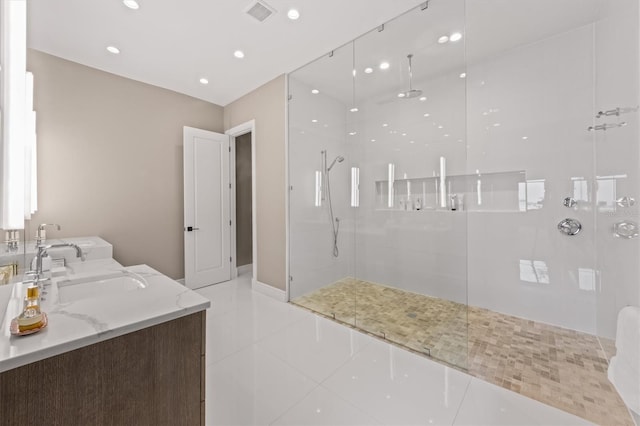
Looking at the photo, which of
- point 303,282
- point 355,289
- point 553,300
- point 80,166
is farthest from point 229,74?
point 553,300

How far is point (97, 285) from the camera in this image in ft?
4.90

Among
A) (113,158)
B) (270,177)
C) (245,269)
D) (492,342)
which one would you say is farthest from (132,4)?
(492,342)

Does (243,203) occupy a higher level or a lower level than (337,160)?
lower

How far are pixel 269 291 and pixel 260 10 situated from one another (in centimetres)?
313

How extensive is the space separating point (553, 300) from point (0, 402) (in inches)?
145

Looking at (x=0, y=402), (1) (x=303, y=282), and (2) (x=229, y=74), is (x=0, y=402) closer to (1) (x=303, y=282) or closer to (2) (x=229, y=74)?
(1) (x=303, y=282)

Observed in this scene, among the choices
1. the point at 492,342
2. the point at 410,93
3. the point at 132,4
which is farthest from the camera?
the point at 410,93

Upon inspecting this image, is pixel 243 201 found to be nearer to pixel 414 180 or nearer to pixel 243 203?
pixel 243 203

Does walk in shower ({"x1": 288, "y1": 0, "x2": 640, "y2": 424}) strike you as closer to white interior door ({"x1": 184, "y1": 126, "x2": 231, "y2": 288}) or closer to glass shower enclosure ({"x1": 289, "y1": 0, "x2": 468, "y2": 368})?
glass shower enclosure ({"x1": 289, "y1": 0, "x2": 468, "y2": 368})

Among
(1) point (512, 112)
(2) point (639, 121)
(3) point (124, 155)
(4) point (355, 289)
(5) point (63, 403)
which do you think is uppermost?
(1) point (512, 112)

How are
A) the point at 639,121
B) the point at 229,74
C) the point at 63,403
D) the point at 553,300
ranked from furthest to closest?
1. the point at 229,74
2. the point at 553,300
3. the point at 639,121
4. the point at 63,403

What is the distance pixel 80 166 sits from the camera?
2963 millimetres

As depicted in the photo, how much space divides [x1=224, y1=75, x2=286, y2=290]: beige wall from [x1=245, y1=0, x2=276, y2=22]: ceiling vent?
1.03 metres

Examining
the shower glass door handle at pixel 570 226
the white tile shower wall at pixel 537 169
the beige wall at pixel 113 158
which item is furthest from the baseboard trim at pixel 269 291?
the shower glass door handle at pixel 570 226
